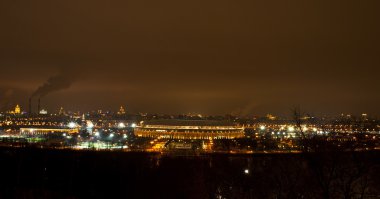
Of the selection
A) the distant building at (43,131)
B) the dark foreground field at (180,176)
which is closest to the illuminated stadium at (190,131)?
the distant building at (43,131)

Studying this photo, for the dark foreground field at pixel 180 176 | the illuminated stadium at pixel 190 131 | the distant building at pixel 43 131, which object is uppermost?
the distant building at pixel 43 131

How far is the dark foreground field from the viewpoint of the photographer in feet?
28.6

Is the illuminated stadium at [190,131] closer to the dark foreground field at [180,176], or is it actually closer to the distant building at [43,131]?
the distant building at [43,131]

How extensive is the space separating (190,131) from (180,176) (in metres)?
43.3

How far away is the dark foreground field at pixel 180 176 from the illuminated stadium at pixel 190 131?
3067 centimetres

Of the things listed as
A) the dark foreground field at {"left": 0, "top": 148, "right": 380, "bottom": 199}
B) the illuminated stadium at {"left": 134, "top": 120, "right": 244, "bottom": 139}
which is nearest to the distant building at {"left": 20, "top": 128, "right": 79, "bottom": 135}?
the illuminated stadium at {"left": 134, "top": 120, "right": 244, "bottom": 139}

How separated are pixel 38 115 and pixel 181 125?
147 ft

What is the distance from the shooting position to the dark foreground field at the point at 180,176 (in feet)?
28.6

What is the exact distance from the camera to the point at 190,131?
6397 cm

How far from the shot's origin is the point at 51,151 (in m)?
32.0

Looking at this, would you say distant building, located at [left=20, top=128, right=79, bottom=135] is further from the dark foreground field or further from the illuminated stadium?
the dark foreground field

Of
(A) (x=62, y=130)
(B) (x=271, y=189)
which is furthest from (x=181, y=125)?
(B) (x=271, y=189)

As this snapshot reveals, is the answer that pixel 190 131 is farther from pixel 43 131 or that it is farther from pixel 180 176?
pixel 180 176

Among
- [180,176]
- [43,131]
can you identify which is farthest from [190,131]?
[180,176]
